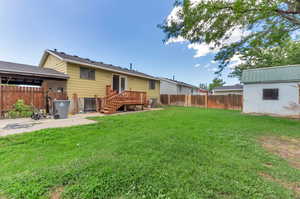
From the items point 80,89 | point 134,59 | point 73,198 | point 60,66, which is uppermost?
point 134,59

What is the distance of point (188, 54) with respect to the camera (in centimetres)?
1634

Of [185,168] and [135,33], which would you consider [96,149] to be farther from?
[135,33]

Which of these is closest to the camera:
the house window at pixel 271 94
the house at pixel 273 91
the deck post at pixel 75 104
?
the house at pixel 273 91

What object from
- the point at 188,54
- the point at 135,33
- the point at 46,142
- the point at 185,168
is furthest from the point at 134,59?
the point at 185,168

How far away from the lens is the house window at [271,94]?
8.34 meters

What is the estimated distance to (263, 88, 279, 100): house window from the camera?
27.4 ft

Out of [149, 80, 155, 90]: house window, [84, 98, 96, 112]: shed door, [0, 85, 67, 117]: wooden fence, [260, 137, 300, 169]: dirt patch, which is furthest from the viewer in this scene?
[149, 80, 155, 90]: house window

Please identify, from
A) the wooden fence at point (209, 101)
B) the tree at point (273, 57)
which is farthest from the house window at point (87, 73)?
the tree at point (273, 57)

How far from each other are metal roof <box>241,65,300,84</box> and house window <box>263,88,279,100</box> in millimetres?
624

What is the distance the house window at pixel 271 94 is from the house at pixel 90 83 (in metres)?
8.85

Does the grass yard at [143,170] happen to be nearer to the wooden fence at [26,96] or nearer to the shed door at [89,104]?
the wooden fence at [26,96]

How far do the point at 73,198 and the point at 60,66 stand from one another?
31.8 ft

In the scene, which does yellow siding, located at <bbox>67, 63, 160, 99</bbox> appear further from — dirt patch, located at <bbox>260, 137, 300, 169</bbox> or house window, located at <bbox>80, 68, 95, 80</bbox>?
dirt patch, located at <bbox>260, 137, 300, 169</bbox>

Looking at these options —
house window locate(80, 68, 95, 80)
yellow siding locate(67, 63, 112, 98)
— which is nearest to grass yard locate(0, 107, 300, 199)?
yellow siding locate(67, 63, 112, 98)
